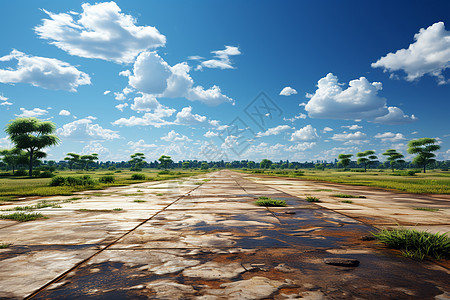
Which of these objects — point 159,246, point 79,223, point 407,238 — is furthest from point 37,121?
point 407,238

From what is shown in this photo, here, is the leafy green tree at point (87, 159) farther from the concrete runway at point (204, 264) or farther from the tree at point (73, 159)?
the concrete runway at point (204, 264)

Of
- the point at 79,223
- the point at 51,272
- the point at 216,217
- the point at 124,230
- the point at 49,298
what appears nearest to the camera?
the point at 49,298

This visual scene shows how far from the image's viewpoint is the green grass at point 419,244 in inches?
142

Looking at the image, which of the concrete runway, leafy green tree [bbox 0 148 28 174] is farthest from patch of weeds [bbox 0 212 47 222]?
leafy green tree [bbox 0 148 28 174]

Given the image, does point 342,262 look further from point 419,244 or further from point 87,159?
point 87,159

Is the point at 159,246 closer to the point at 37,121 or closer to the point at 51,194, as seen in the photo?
the point at 51,194

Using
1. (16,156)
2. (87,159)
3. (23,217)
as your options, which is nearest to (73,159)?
(87,159)

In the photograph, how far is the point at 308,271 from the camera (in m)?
3.02

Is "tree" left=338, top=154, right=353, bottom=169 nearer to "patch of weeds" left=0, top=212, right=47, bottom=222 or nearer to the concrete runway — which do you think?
the concrete runway

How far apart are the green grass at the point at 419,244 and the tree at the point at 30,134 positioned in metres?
53.3

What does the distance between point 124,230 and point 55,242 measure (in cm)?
129

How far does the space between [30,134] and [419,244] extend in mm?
57897

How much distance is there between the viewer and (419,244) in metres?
3.81

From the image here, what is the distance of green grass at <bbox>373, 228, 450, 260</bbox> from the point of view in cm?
361
